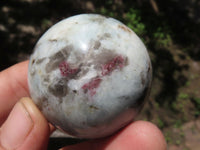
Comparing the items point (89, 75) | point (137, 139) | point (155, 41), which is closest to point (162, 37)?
point (155, 41)

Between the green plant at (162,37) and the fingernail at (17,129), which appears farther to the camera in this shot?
the green plant at (162,37)

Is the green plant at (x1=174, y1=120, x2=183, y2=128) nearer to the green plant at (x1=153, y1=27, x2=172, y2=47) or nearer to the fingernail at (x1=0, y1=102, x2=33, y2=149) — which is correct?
the green plant at (x1=153, y1=27, x2=172, y2=47)

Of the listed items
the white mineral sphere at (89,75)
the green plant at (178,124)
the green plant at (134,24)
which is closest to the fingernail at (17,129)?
the white mineral sphere at (89,75)

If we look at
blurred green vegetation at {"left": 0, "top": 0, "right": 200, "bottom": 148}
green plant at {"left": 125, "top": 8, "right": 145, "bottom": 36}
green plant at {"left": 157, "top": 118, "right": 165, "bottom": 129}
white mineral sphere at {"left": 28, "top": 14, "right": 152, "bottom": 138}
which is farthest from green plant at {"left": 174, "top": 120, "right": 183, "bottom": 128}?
white mineral sphere at {"left": 28, "top": 14, "right": 152, "bottom": 138}

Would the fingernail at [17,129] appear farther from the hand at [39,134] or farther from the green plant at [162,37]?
the green plant at [162,37]

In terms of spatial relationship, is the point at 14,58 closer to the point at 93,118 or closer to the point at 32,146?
the point at 32,146

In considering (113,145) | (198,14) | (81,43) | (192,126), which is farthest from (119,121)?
→ (198,14)
